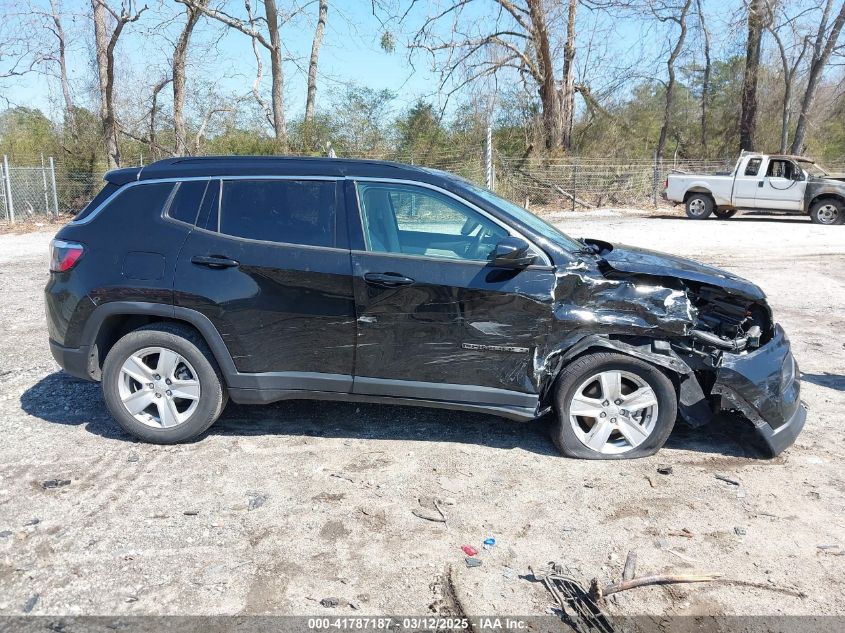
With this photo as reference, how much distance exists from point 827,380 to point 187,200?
17.6 feet

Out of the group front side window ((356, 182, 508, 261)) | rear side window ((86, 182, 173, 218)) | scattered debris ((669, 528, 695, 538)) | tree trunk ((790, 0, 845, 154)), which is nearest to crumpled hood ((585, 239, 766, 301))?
front side window ((356, 182, 508, 261))

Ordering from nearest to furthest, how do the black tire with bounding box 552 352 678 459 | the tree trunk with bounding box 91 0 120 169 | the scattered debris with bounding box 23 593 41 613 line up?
the scattered debris with bounding box 23 593 41 613
the black tire with bounding box 552 352 678 459
the tree trunk with bounding box 91 0 120 169

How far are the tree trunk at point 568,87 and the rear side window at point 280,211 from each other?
25.0 metres

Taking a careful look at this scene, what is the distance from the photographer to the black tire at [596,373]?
13.2ft

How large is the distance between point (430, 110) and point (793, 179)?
1415 cm

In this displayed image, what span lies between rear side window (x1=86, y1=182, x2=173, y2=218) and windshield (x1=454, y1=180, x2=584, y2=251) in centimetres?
199

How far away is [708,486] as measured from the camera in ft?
12.7

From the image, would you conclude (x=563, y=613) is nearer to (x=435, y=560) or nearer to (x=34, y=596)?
(x=435, y=560)

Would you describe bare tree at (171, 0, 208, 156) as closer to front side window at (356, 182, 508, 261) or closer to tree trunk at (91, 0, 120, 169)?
tree trunk at (91, 0, 120, 169)

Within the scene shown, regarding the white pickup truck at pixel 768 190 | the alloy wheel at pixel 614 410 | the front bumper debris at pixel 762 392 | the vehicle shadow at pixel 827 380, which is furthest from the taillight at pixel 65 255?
the white pickup truck at pixel 768 190

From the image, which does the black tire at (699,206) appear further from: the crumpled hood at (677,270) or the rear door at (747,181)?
the crumpled hood at (677,270)

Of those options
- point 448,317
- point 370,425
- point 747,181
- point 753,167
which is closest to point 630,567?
point 448,317

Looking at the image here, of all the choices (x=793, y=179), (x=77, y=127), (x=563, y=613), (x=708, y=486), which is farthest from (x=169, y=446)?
(x=77, y=127)

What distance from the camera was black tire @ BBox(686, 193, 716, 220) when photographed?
20.3 m
